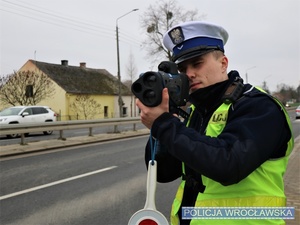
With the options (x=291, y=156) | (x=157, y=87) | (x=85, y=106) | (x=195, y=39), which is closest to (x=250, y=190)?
(x=157, y=87)

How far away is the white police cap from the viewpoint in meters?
1.52

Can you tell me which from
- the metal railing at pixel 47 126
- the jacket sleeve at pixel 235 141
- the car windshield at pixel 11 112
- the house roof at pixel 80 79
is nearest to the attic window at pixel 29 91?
the house roof at pixel 80 79

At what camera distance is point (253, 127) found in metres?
1.27

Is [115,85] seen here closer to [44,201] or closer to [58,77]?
[58,77]

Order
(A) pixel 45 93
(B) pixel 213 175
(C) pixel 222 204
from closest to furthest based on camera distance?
(B) pixel 213 175 → (C) pixel 222 204 → (A) pixel 45 93

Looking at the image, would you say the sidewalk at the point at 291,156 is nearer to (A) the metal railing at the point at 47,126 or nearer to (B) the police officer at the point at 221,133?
(A) the metal railing at the point at 47,126

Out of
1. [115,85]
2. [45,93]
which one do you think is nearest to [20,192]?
[45,93]

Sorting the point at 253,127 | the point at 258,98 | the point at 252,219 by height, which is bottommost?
the point at 252,219

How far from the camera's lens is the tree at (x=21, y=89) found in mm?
31622

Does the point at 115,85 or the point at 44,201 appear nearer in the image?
the point at 44,201

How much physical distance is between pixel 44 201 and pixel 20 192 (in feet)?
2.73

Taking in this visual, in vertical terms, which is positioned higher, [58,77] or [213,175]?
[58,77]

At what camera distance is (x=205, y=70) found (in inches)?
59.6

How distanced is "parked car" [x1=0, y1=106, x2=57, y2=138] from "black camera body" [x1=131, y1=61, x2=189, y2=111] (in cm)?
1754
